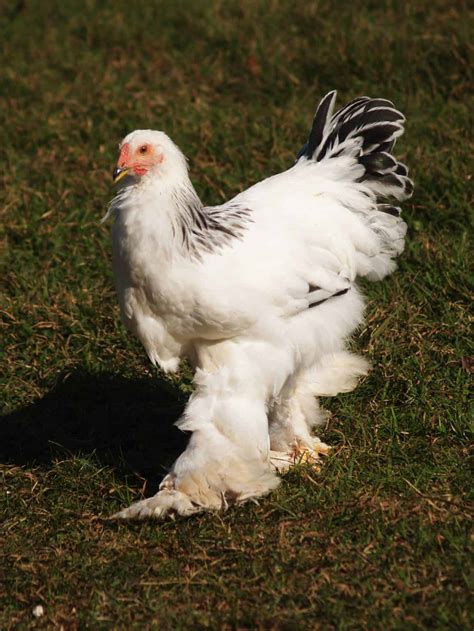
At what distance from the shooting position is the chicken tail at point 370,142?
17.4ft

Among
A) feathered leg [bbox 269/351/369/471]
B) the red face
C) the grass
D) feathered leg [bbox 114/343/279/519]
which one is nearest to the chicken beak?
the red face

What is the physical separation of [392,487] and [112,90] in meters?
5.03

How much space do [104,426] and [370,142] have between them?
2.16 metres

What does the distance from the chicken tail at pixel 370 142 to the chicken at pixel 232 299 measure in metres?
0.26

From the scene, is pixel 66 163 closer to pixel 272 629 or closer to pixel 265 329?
pixel 265 329

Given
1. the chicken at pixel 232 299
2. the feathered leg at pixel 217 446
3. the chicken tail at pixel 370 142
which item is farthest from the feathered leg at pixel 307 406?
the chicken tail at pixel 370 142

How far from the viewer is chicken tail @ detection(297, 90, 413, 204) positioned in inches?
209

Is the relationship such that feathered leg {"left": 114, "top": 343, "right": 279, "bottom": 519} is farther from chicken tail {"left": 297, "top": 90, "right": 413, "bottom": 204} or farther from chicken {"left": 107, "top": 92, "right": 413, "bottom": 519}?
chicken tail {"left": 297, "top": 90, "right": 413, "bottom": 204}

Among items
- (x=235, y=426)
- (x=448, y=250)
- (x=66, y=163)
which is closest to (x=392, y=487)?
(x=235, y=426)

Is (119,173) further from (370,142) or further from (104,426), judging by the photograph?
(104,426)

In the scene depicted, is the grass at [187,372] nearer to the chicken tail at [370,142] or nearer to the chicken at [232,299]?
the chicken at [232,299]

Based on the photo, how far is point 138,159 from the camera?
434 centimetres

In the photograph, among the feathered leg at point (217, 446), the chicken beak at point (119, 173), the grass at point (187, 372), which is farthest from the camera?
the feathered leg at point (217, 446)

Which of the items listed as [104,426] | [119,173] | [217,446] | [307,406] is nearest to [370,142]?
[307,406]
